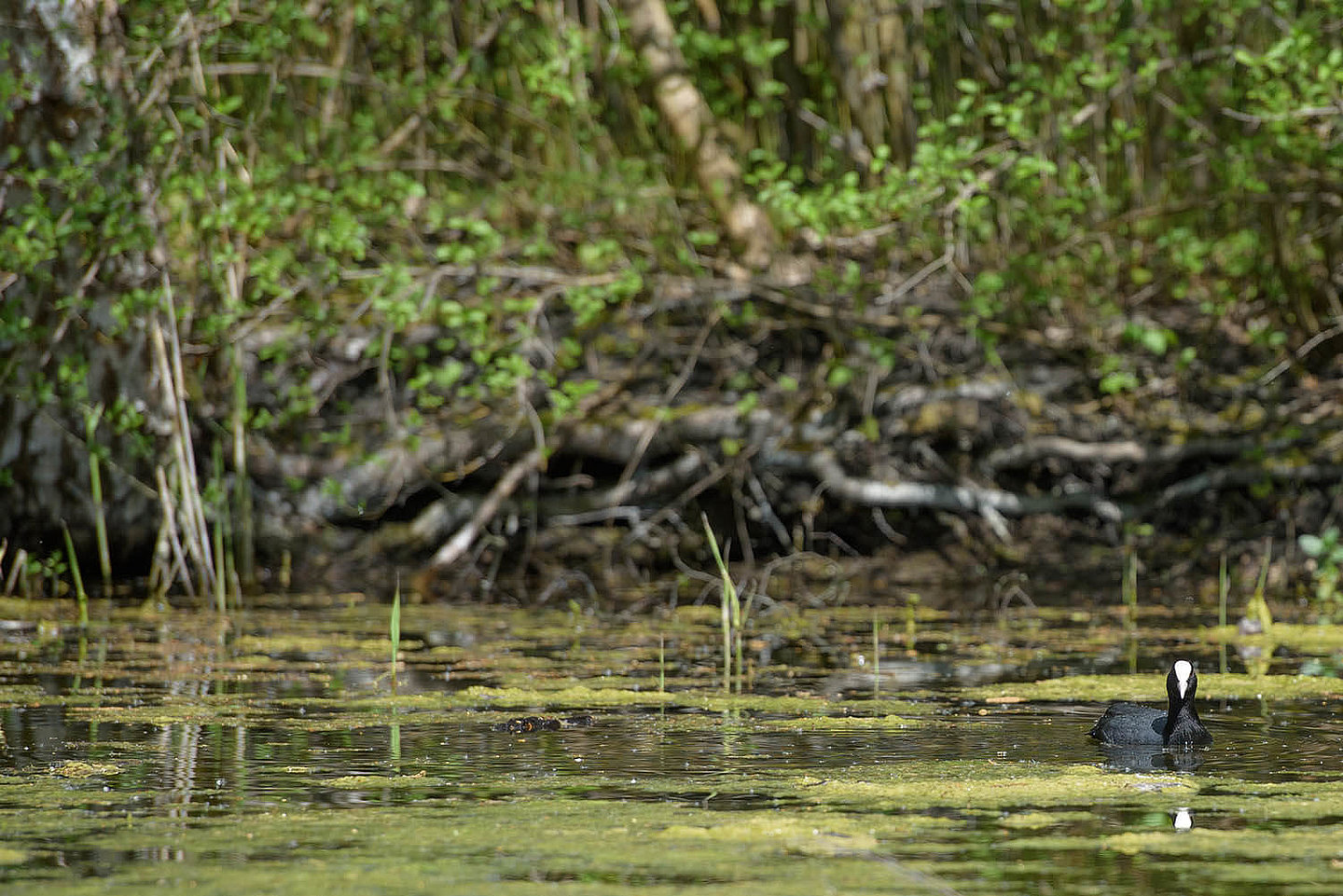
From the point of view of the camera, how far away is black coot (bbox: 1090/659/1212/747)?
4.34m

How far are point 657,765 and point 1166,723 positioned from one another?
1.23 m

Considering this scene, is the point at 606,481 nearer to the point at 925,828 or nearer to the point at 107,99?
the point at 107,99

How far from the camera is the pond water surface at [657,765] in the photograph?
309cm

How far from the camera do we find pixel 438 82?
9.33 meters

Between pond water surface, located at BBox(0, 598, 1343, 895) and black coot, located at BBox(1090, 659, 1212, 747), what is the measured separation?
64 mm

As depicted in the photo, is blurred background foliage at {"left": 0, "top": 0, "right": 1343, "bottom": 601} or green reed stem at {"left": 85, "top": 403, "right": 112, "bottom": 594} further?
blurred background foliage at {"left": 0, "top": 0, "right": 1343, "bottom": 601}

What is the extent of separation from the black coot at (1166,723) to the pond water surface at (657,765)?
64 millimetres

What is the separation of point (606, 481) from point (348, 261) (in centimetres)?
175

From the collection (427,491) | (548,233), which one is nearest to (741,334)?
(548,233)

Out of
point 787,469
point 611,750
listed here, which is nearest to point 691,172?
point 787,469

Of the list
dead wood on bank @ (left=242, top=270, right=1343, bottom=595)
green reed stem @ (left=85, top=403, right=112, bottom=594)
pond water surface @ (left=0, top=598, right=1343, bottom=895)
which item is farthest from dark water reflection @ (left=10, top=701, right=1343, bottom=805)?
dead wood on bank @ (left=242, top=270, right=1343, bottom=595)

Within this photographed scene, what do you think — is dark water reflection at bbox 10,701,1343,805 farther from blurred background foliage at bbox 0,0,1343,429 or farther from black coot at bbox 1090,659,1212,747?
blurred background foliage at bbox 0,0,1343,429

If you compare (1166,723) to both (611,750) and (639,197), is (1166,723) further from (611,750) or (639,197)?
(639,197)

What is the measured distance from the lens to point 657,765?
13.5 ft
